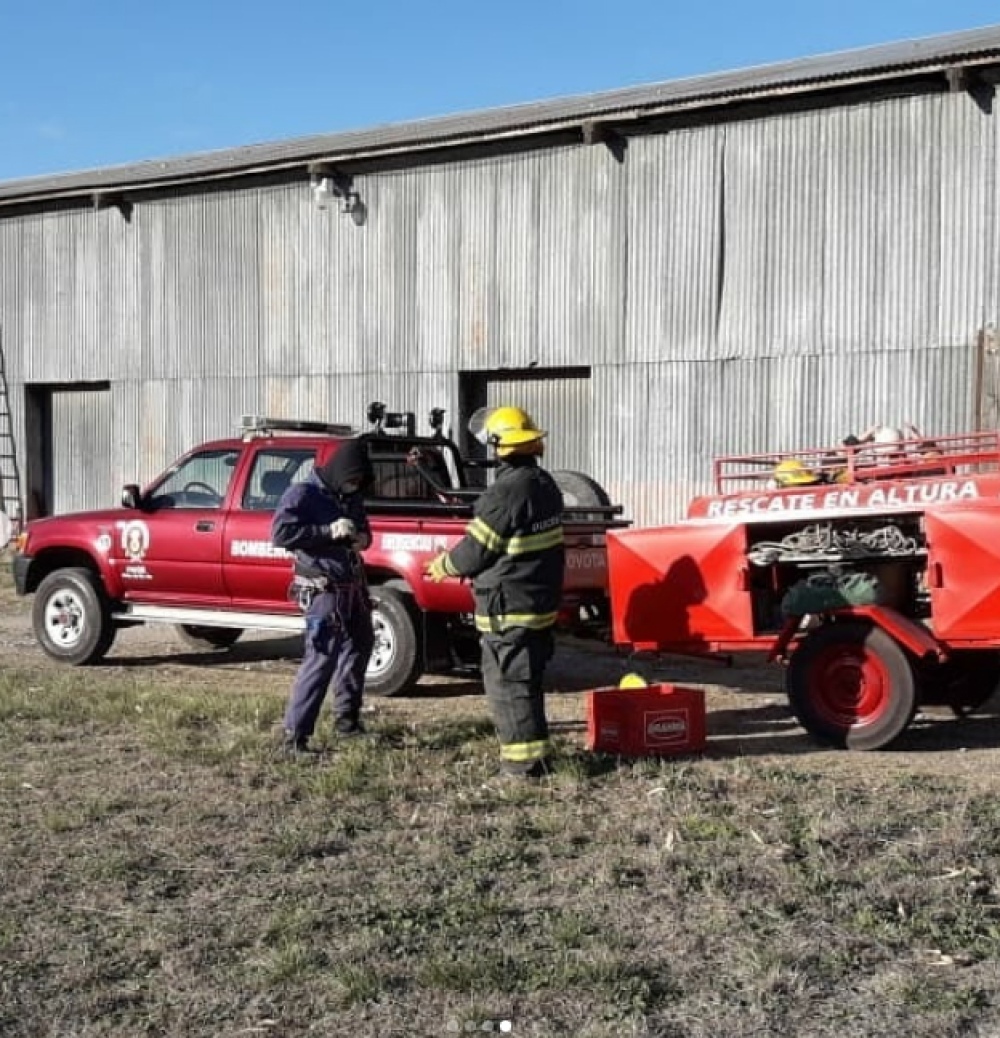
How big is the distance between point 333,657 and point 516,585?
47.1 inches

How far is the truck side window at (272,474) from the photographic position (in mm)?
10602

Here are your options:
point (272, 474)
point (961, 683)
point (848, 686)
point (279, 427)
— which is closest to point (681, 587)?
point (848, 686)

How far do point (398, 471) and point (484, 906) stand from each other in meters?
6.03

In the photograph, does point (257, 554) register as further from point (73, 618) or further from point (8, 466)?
point (8, 466)

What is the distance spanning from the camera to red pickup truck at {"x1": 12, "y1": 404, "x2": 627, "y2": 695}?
32.4ft

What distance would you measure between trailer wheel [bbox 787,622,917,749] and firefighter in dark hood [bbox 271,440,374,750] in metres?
2.47

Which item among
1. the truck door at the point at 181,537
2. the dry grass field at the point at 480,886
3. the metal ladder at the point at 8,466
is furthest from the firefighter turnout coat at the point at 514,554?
the metal ladder at the point at 8,466

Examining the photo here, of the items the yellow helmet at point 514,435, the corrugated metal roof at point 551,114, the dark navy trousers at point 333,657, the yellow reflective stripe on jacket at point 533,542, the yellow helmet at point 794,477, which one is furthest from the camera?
the corrugated metal roof at point 551,114

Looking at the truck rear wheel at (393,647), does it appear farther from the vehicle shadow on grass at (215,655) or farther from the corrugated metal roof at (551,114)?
the corrugated metal roof at (551,114)

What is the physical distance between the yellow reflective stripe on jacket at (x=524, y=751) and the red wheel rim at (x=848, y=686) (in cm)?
182

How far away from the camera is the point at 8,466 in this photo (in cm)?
2262

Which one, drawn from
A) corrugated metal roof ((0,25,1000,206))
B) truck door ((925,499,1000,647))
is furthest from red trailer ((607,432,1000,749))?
corrugated metal roof ((0,25,1000,206))

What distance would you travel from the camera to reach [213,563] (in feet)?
35.2

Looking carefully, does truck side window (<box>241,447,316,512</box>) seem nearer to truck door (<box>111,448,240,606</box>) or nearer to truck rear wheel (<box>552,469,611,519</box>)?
truck door (<box>111,448,240,606</box>)
